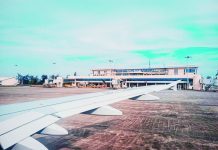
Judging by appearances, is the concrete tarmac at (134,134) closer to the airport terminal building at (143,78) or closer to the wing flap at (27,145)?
the wing flap at (27,145)

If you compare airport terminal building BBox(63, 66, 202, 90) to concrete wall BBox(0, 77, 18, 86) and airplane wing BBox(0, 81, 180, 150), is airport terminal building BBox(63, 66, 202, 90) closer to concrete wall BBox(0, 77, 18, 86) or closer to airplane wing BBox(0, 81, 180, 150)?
concrete wall BBox(0, 77, 18, 86)

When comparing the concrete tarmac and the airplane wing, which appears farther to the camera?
the concrete tarmac

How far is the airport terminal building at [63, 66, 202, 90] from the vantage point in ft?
201

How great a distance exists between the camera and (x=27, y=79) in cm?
10744

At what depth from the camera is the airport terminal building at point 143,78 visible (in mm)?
61325

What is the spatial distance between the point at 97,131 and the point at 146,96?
2978mm

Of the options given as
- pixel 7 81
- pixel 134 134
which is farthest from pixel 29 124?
pixel 7 81

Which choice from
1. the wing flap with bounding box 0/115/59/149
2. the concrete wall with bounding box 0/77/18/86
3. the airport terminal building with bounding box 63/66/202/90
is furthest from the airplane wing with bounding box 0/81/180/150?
the concrete wall with bounding box 0/77/18/86

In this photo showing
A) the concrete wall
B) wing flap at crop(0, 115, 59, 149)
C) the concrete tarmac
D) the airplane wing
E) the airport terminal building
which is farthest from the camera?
the concrete wall

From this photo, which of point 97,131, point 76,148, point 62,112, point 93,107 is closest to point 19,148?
point 62,112

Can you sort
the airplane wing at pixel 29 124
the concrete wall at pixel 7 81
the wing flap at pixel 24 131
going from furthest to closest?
the concrete wall at pixel 7 81, the airplane wing at pixel 29 124, the wing flap at pixel 24 131

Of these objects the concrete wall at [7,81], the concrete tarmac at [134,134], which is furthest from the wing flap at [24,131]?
the concrete wall at [7,81]

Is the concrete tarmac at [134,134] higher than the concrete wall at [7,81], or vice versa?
the concrete wall at [7,81]

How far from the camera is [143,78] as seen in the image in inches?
2689
